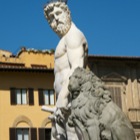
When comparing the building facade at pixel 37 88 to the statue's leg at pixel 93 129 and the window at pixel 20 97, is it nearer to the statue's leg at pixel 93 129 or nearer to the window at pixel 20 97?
the window at pixel 20 97

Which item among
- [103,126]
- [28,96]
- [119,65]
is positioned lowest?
[103,126]

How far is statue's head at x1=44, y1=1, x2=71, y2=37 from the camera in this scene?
7.54 metres

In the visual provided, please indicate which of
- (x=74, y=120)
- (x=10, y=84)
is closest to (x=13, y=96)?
(x=10, y=84)

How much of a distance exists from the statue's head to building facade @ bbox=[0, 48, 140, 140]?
25134mm

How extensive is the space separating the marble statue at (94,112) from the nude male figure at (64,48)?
1.22 m

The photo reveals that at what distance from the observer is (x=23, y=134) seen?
107 feet

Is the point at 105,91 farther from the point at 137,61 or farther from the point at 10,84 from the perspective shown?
the point at 137,61

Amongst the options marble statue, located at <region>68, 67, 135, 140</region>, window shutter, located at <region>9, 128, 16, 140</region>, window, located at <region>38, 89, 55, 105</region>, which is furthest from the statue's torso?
window, located at <region>38, 89, 55, 105</region>

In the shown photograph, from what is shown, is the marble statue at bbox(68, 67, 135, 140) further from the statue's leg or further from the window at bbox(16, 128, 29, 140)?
the window at bbox(16, 128, 29, 140)

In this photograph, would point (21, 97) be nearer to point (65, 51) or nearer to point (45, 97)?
point (45, 97)

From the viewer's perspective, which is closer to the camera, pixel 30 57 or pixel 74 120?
pixel 74 120

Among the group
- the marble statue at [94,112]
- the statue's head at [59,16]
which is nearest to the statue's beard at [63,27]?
the statue's head at [59,16]

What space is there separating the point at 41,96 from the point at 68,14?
26.2 meters

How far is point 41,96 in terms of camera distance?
3359 centimetres
